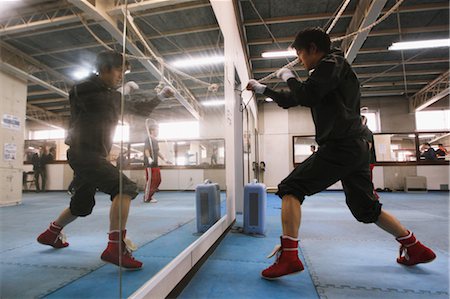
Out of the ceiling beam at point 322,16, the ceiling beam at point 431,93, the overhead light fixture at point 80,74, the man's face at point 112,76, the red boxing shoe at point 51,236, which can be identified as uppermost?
the ceiling beam at point 322,16

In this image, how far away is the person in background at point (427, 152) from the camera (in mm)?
9555

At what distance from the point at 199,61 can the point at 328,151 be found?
7.78 feet

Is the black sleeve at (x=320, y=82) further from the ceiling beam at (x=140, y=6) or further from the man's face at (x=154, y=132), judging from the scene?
the man's face at (x=154, y=132)

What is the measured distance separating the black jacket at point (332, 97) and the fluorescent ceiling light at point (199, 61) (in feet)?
5.48

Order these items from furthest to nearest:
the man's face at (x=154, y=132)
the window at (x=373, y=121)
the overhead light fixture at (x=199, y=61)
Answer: the window at (x=373, y=121)
the overhead light fixture at (x=199, y=61)
the man's face at (x=154, y=132)

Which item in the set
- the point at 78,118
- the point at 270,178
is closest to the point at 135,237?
the point at 78,118

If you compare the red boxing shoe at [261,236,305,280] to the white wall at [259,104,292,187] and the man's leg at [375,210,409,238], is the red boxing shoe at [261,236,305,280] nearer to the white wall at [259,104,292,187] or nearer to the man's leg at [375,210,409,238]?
the man's leg at [375,210,409,238]

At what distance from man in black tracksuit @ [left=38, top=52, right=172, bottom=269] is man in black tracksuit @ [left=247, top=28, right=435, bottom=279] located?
100 centimetres

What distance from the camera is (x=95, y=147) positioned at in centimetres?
105

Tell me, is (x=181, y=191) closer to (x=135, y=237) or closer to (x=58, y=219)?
(x=135, y=237)

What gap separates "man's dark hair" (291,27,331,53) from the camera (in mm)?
1693

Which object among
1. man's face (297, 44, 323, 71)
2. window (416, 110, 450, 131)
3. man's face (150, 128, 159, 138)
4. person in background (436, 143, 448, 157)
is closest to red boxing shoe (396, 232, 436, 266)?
man's face (297, 44, 323, 71)

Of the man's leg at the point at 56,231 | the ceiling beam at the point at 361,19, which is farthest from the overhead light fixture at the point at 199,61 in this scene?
the ceiling beam at the point at 361,19

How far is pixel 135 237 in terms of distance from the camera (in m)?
2.24
